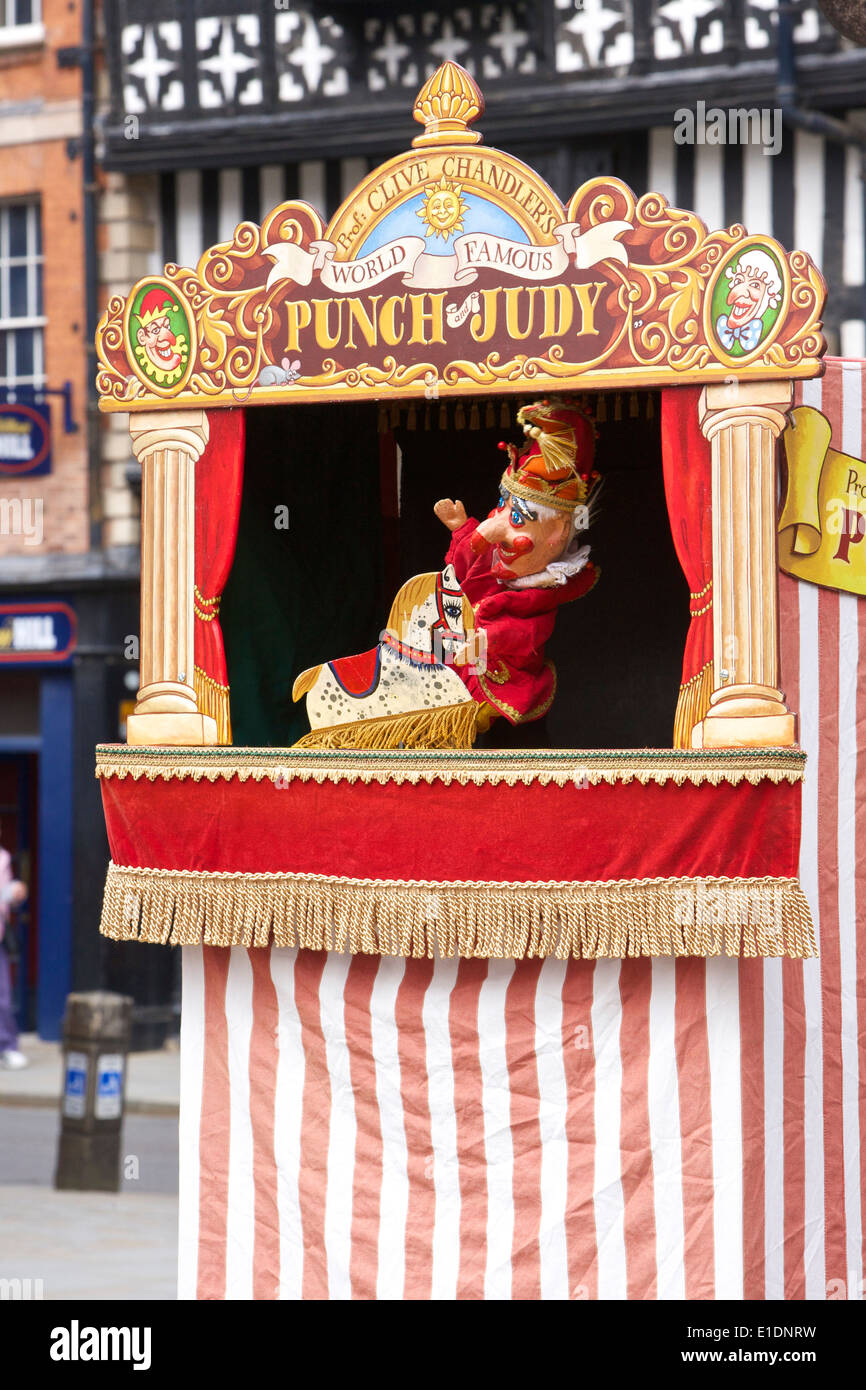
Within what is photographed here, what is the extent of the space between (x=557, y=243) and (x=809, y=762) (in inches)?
66.9

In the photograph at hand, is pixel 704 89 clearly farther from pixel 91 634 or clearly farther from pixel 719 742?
pixel 719 742

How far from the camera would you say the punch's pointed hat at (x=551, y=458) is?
5953 mm

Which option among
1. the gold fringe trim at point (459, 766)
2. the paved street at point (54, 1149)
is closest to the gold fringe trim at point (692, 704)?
the gold fringe trim at point (459, 766)

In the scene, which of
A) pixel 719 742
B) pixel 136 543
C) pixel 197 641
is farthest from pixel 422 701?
pixel 136 543

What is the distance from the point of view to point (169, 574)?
6.00m

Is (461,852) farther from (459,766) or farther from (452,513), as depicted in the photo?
(452,513)

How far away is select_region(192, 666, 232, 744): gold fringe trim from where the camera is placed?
19.7 feet

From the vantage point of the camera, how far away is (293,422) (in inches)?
263

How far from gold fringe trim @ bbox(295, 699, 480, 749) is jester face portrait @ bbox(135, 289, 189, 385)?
44.8 inches

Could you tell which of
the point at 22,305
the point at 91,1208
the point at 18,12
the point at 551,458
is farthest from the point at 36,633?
the point at 551,458

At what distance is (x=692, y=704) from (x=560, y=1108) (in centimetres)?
115

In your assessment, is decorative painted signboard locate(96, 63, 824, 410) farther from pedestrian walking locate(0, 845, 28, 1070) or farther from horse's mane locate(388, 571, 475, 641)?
pedestrian walking locate(0, 845, 28, 1070)

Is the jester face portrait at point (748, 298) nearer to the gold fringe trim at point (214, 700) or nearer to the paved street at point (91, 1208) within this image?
the gold fringe trim at point (214, 700)
